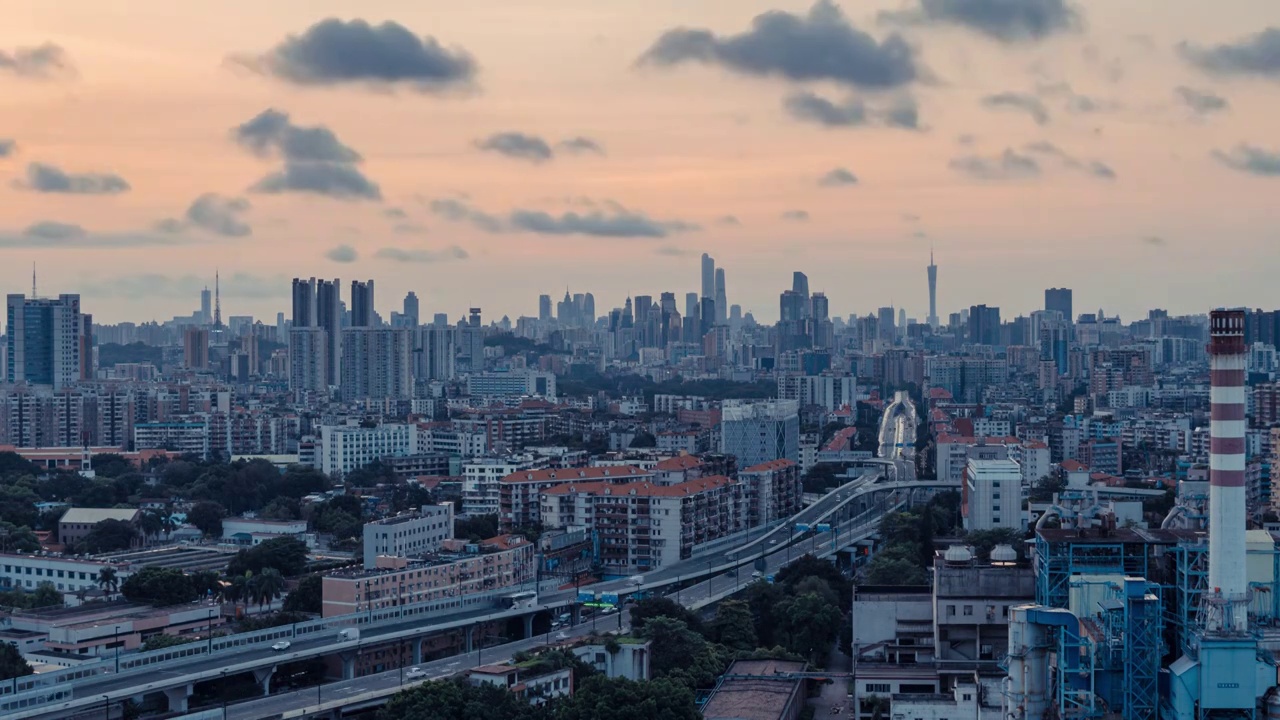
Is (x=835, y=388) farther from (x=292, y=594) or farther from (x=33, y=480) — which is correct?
(x=292, y=594)

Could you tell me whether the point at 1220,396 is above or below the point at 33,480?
above

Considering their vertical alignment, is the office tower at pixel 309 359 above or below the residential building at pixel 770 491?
above

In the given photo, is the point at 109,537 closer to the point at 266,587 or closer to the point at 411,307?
the point at 266,587

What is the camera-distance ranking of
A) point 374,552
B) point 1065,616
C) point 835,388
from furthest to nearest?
point 835,388, point 374,552, point 1065,616

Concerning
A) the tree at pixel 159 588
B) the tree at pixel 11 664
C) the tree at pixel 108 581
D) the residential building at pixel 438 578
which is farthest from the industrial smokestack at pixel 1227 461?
the tree at pixel 108 581

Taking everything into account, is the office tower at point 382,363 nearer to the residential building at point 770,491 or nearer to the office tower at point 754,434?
the office tower at point 754,434

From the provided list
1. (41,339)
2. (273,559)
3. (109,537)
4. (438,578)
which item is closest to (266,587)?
(273,559)

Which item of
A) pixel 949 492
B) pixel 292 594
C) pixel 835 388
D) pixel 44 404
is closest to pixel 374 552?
pixel 292 594
